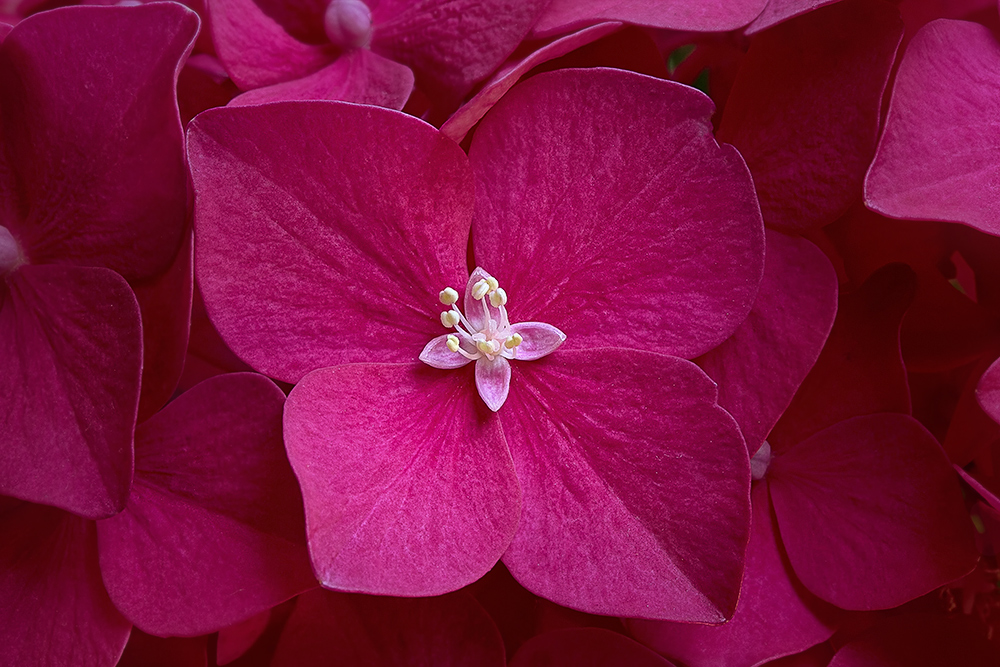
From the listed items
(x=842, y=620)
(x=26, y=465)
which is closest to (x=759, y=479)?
(x=842, y=620)

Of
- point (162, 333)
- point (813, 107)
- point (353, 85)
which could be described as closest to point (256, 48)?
point (353, 85)

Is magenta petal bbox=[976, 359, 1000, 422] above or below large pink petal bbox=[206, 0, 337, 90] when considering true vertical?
below

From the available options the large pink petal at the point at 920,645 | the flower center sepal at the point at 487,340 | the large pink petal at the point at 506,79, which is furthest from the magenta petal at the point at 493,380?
the large pink petal at the point at 920,645

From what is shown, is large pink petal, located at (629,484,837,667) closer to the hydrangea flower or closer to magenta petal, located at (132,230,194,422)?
the hydrangea flower

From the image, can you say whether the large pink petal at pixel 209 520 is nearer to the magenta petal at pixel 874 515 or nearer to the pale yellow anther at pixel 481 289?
the pale yellow anther at pixel 481 289

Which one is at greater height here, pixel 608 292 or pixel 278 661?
pixel 608 292

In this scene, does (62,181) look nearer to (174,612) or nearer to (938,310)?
(174,612)

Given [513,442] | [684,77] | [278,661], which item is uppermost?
[684,77]

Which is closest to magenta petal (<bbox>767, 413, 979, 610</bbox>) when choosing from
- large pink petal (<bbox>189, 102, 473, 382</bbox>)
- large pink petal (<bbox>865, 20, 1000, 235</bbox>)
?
large pink petal (<bbox>865, 20, 1000, 235</bbox>)
